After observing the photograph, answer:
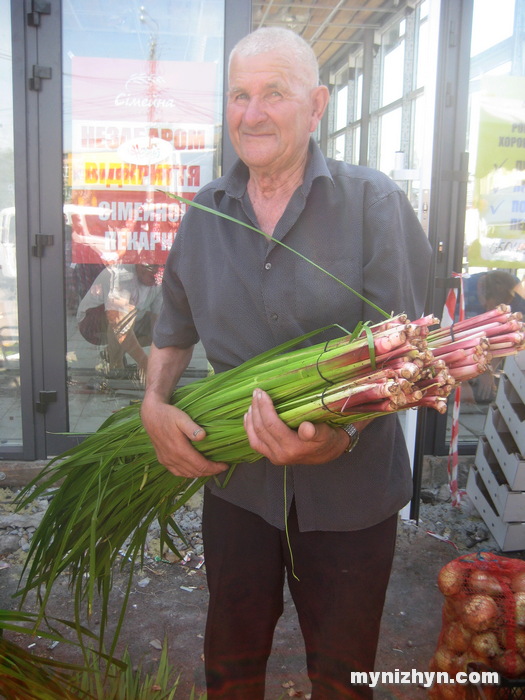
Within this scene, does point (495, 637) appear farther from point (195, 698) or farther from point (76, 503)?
point (76, 503)

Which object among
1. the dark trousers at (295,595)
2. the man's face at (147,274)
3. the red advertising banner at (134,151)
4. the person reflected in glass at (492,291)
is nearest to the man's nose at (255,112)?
the dark trousers at (295,595)

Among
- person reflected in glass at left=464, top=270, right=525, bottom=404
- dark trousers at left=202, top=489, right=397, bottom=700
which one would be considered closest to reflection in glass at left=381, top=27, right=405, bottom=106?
person reflected in glass at left=464, top=270, right=525, bottom=404

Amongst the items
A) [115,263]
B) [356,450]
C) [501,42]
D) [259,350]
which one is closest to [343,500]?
[356,450]

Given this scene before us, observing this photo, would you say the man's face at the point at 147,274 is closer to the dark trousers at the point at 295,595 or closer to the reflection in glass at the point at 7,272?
the reflection in glass at the point at 7,272

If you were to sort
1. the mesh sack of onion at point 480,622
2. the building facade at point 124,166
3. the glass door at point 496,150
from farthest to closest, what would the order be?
the glass door at point 496,150 → the building facade at point 124,166 → the mesh sack of onion at point 480,622

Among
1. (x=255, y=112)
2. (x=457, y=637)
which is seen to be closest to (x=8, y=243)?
(x=255, y=112)

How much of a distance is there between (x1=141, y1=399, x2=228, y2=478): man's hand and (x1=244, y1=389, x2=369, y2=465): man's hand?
0.23 meters

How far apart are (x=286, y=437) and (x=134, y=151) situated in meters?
3.08

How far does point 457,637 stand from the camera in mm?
2242

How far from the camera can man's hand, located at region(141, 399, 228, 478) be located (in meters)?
1.63

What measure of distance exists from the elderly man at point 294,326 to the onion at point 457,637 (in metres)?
0.70

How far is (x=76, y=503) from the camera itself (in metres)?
1.97

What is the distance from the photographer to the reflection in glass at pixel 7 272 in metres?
3.86

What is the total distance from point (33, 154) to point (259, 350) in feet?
9.33
